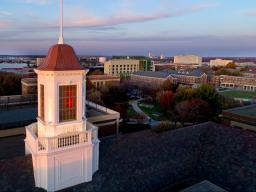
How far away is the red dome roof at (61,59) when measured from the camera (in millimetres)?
12617

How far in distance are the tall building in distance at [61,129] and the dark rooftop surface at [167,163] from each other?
81 cm

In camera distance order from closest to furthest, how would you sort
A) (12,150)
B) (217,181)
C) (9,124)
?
(217,181)
(12,150)
(9,124)

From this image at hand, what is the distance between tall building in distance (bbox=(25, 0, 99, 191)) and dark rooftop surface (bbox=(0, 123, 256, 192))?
31.8 inches

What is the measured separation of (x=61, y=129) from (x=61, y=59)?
3.17 metres

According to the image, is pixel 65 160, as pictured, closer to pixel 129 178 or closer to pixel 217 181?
pixel 129 178

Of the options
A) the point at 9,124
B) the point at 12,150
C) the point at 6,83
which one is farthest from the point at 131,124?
the point at 6,83

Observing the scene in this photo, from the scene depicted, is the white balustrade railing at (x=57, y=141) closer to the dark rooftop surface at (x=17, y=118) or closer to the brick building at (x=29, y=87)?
the dark rooftop surface at (x=17, y=118)

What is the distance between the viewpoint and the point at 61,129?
12.9m

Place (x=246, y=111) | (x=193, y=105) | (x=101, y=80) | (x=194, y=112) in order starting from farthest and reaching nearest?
(x=101, y=80), (x=193, y=105), (x=194, y=112), (x=246, y=111)

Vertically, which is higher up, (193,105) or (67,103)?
(67,103)

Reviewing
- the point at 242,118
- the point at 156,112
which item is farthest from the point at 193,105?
the point at 156,112

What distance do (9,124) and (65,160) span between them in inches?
888

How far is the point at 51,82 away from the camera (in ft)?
40.9

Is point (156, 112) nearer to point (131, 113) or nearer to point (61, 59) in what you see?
point (131, 113)
